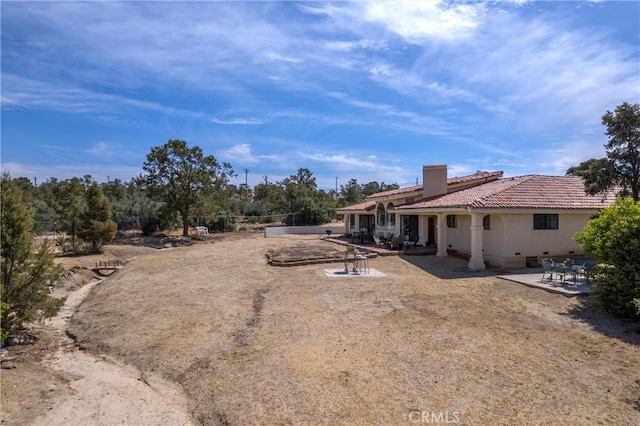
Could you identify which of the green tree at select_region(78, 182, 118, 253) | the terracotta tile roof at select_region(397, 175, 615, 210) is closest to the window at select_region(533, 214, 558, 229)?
the terracotta tile roof at select_region(397, 175, 615, 210)

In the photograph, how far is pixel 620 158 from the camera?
47.9 feet

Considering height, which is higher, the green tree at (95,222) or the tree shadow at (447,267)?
the green tree at (95,222)

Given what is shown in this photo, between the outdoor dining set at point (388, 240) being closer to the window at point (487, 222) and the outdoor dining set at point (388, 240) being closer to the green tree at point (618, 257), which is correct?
the window at point (487, 222)

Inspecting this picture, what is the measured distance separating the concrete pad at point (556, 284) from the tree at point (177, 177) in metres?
28.3

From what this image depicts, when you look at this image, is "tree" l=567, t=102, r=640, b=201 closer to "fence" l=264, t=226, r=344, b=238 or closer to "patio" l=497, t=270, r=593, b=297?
"patio" l=497, t=270, r=593, b=297

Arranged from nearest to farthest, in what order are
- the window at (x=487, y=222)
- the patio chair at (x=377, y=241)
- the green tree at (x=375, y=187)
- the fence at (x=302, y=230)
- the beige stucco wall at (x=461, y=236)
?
the window at (x=487, y=222)
the beige stucco wall at (x=461, y=236)
the patio chair at (x=377, y=241)
the fence at (x=302, y=230)
the green tree at (x=375, y=187)

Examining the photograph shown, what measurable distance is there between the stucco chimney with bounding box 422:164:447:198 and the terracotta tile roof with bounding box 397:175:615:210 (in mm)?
3397

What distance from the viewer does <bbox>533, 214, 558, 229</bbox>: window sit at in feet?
58.0

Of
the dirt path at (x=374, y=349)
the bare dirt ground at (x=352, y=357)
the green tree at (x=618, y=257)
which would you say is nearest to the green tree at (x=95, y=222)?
the dirt path at (x=374, y=349)

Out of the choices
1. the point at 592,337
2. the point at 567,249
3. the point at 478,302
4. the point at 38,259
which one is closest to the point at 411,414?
the point at 592,337

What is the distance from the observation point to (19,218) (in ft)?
33.8

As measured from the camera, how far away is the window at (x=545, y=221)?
1769 cm

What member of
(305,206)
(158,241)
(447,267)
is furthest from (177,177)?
(447,267)

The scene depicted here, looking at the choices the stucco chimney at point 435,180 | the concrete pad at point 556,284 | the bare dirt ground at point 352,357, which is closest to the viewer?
the bare dirt ground at point 352,357
